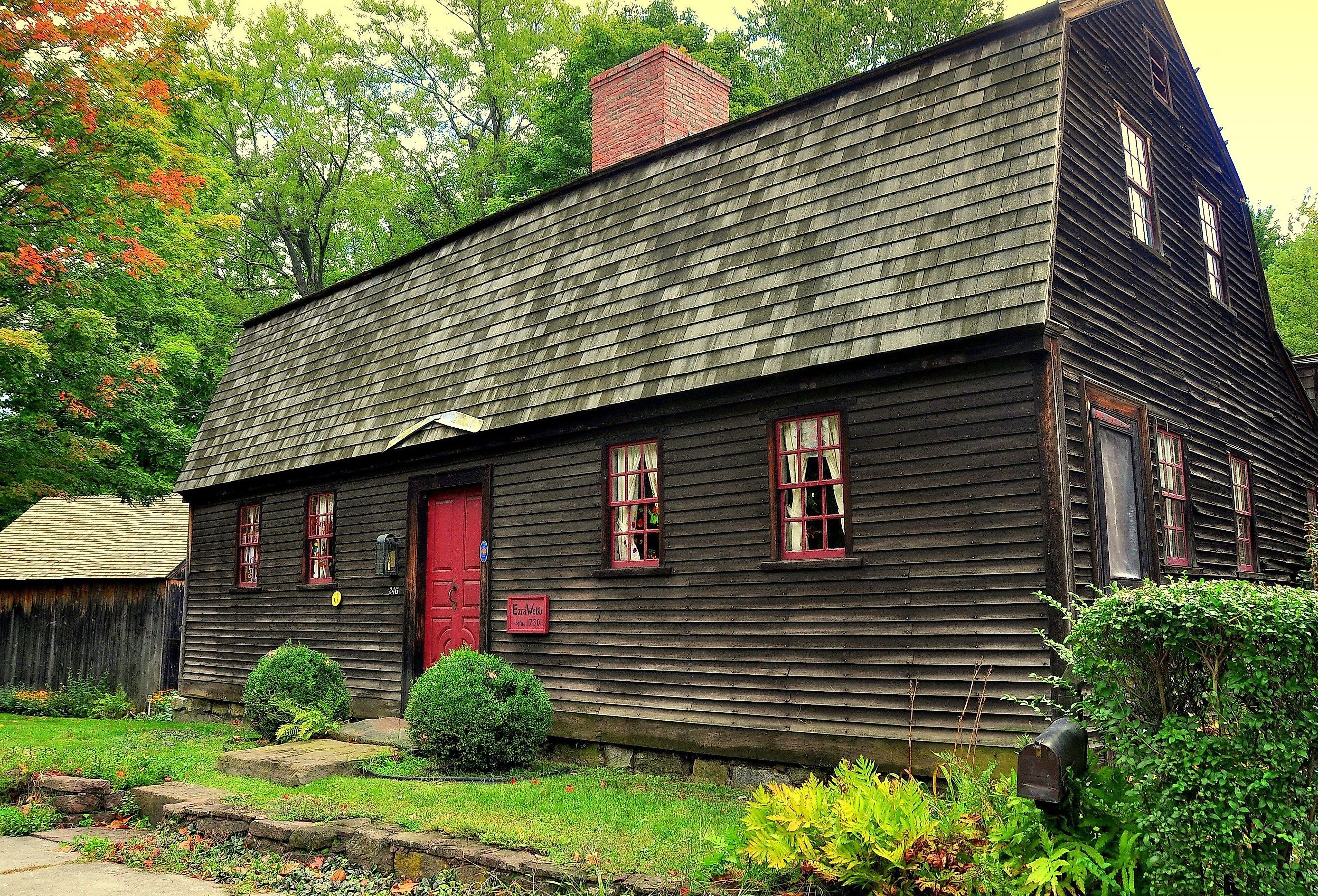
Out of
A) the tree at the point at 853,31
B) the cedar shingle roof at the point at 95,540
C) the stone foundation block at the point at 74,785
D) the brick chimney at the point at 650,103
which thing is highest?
the tree at the point at 853,31

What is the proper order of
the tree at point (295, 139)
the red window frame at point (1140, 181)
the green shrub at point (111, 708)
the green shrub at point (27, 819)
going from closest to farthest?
the green shrub at point (27, 819) → the red window frame at point (1140, 181) → the green shrub at point (111, 708) → the tree at point (295, 139)

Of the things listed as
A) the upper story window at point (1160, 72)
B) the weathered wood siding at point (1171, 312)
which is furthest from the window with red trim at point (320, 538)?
the upper story window at point (1160, 72)

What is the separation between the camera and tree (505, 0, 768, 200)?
86.8 ft

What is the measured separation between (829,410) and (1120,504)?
97.8 inches

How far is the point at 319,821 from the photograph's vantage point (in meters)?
7.20

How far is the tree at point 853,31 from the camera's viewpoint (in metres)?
28.1

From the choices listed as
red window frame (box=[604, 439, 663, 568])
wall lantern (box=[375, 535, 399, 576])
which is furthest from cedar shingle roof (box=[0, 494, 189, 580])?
Answer: red window frame (box=[604, 439, 663, 568])

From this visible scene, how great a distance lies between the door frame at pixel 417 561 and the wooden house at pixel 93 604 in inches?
378

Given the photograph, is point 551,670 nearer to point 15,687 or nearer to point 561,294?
point 561,294

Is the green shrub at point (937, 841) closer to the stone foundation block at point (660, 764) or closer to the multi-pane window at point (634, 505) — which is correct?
the stone foundation block at point (660, 764)

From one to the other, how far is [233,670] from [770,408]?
34.6 feet

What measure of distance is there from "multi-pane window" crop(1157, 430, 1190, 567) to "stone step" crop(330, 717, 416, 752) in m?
7.37

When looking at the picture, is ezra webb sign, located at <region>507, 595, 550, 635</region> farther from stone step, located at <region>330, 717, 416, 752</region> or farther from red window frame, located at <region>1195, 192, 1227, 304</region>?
red window frame, located at <region>1195, 192, 1227, 304</region>

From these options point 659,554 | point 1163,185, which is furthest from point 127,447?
point 1163,185
